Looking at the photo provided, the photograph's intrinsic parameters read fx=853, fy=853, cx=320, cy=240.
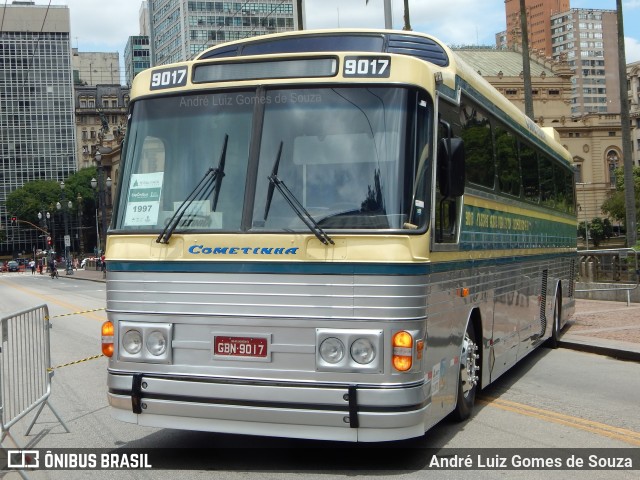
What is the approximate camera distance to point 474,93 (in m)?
8.41

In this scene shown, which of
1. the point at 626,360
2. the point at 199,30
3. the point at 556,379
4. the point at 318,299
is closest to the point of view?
the point at 318,299

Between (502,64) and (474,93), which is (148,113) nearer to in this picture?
(474,93)

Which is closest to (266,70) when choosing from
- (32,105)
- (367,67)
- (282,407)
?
(367,67)

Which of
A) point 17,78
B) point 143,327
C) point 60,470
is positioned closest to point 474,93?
point 143,327

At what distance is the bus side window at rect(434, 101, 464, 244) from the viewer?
672 cm

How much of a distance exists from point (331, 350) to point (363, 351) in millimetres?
231

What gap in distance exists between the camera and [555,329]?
14.3 m

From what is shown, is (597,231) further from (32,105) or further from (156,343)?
(156,343)

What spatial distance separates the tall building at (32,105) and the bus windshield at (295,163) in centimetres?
14891

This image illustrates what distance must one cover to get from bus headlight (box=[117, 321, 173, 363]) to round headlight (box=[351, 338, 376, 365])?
1.45 m

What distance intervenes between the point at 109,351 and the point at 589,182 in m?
135

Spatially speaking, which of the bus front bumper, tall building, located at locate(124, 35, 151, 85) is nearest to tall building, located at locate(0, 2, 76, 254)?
tall building, located at locate(124, 35, 151, 85)

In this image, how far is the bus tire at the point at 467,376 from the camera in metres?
7.89

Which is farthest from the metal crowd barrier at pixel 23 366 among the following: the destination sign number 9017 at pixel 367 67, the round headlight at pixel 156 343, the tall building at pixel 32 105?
the tall building at pixel 32 105
